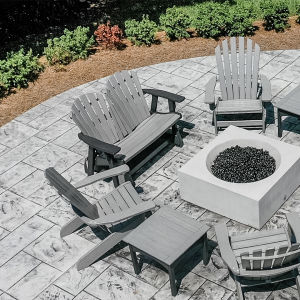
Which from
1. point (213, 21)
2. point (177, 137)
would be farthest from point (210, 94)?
point (213, 21)

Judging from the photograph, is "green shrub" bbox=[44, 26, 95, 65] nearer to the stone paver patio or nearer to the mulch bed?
the mulch bed

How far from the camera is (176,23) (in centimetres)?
1154

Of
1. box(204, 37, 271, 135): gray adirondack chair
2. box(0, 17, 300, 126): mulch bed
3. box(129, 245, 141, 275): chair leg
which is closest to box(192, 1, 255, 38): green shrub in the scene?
box(0, 17, 300, 126): mulch bed

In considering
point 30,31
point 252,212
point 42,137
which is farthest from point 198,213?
point 30,31

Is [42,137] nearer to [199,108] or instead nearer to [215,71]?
[199,108]

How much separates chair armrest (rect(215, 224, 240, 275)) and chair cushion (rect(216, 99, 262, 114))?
2549 mm

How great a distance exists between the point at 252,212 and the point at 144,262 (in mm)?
1393

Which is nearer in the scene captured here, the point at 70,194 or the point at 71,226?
the point at 70,194

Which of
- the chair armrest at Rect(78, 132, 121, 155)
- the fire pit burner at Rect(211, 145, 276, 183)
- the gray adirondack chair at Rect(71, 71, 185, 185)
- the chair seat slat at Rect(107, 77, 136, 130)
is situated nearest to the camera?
the fire pit burner at Rect(211, 145, 276, 183)

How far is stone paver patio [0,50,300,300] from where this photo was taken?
6184 millimetres

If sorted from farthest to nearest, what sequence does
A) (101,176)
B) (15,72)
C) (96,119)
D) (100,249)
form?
1. (15,72)
2. (96,119)
3. (101,176)
4. (100,249)

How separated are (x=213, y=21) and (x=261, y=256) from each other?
23.5 ft

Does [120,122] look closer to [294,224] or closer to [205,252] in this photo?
[205,252]

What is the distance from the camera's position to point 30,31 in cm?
1346
